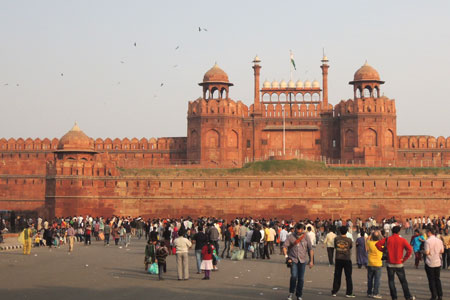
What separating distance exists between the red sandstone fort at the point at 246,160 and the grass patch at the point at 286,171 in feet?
1.62

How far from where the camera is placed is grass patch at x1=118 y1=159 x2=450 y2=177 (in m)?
45.7

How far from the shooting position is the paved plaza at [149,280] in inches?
489

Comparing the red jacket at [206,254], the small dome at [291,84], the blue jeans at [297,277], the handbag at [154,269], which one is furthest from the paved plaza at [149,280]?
the small dome at [291,84]

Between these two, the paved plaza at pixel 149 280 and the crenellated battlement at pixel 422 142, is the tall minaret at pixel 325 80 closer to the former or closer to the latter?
the crenellated battlement at pixel 422 142

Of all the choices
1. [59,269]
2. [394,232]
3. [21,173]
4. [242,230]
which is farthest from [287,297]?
[21,173]

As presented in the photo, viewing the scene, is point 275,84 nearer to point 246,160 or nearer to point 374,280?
point 246,160

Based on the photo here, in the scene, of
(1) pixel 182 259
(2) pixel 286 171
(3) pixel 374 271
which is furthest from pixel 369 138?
(3) pixel 374 271

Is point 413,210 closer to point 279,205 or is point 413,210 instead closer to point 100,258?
point 279,205

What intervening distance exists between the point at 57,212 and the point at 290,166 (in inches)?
619

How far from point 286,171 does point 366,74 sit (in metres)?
12.3

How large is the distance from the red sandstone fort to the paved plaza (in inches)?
967

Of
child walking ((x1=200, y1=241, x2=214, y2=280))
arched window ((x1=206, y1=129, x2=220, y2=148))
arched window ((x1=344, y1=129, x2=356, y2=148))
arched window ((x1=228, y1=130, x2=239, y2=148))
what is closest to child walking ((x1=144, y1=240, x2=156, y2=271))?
child walking ((x1=200, y1=241, x2=214, y2=280))

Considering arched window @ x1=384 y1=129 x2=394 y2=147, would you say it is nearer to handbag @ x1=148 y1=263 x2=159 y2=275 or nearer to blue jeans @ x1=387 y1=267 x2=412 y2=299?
handbag @ x1=148 y1=263 x2=159 y2=275

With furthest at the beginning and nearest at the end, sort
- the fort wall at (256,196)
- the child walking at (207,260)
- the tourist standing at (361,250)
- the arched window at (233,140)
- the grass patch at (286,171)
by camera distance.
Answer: the arched window at (233,140) → the grass patch at (286,171) → the fort wall at (256,196) → the tourist standing at (361,250) → the child walking at (207,260)
